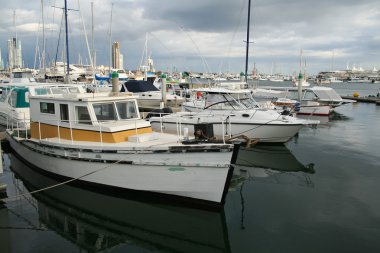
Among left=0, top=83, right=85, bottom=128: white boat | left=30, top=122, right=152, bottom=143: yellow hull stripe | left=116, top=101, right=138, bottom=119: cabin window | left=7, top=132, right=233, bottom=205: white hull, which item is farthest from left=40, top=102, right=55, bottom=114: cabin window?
left=0, top=83, right=85, bottom=128: white boat

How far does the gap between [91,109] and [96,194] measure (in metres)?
2.65

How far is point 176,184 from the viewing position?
891 cm

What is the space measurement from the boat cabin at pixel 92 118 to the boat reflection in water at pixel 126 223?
188cm

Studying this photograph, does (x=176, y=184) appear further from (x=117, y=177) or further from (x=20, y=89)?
(x=20, y=89)

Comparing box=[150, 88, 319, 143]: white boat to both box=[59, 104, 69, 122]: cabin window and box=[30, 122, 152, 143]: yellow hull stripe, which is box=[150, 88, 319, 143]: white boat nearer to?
box=[30, 122, 152, 143]: yellow hull stripe

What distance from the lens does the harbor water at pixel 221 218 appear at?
7.43 metres

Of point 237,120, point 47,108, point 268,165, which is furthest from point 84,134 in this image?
point 237,120

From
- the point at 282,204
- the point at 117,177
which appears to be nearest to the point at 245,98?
the point at 282,204

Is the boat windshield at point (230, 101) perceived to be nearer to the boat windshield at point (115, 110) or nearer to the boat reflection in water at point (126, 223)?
the boat windshield at point (115, 110)

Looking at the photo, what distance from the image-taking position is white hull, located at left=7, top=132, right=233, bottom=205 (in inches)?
336

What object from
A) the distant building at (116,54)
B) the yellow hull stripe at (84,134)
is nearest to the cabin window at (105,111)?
the yellow hull stripe at (84,134)

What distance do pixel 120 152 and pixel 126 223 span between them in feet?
6.36

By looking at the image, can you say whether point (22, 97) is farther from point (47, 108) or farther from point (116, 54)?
point (116, 54)

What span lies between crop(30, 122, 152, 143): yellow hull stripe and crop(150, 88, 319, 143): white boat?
5429 mm
